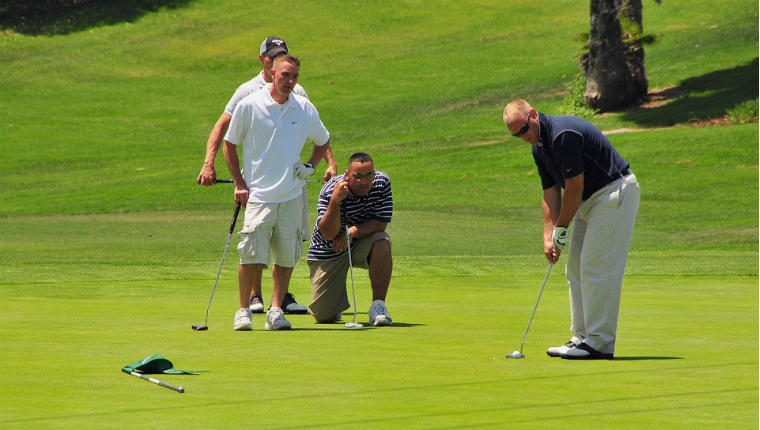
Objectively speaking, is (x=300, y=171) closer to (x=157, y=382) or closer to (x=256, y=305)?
(x=256, y=305)

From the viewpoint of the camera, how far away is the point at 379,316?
Answer: 872 cm

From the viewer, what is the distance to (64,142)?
39.0m

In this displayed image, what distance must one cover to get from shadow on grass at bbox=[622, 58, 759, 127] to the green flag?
29041 millimetres

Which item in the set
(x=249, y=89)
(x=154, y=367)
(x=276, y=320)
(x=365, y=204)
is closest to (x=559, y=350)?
(x=276, y=320)

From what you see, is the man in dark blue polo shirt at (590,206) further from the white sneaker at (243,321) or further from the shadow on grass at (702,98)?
the shadow on grass at (702,98)

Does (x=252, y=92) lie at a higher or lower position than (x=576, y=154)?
higher

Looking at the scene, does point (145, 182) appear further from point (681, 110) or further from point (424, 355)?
point (424, 355)

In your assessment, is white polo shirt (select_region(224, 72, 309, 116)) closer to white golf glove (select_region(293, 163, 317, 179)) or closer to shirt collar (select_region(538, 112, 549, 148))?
white golf glove (select_region(293, 163, 317, 179))

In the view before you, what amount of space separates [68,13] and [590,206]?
2122 inches

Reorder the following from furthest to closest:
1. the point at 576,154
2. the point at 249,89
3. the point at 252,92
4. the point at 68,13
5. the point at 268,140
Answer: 1. the point at 68,13
2. the point at 249,89
3. the point at 252,92
4. the point at 268,140
5. the point at 576,154

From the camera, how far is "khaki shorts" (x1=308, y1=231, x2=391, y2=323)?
9.24 meters

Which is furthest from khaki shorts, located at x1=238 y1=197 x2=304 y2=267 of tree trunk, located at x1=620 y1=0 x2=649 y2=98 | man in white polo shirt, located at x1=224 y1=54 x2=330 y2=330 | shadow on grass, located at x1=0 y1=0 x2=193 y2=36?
shadow on grass, located at x1=0 y1=0 x2=193 y2=36

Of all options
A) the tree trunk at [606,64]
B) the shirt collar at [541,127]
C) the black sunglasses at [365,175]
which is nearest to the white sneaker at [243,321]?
the black sunglasses at [365,175]

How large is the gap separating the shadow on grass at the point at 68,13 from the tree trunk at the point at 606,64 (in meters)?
28.8
